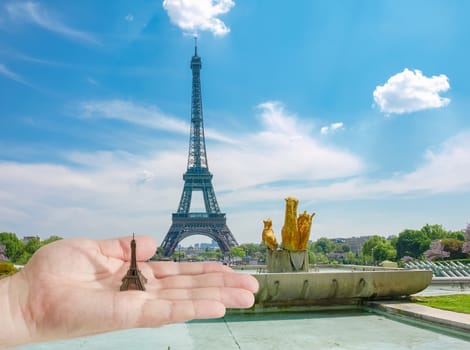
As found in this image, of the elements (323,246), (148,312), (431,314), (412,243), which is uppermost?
(323,246)

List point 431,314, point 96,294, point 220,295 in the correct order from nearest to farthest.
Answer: point 96,294
point 220,295
point 431,314

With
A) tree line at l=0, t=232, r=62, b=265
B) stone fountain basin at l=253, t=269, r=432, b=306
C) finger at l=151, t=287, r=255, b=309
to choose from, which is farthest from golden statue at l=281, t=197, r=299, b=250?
tree line at l=0, t=232, r=62, b=265

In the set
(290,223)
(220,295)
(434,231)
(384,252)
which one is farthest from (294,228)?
(434,231)

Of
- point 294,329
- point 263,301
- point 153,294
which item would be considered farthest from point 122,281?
point 263,301

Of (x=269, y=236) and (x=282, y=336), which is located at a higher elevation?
(x=269, y=236)

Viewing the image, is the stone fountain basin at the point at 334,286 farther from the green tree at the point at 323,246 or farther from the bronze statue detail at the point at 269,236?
the green tree at the point at 323,246

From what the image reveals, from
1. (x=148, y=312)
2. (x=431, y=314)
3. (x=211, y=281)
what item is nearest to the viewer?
(x=148, y=312)

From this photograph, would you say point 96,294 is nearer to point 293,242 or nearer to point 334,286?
point 334,286
